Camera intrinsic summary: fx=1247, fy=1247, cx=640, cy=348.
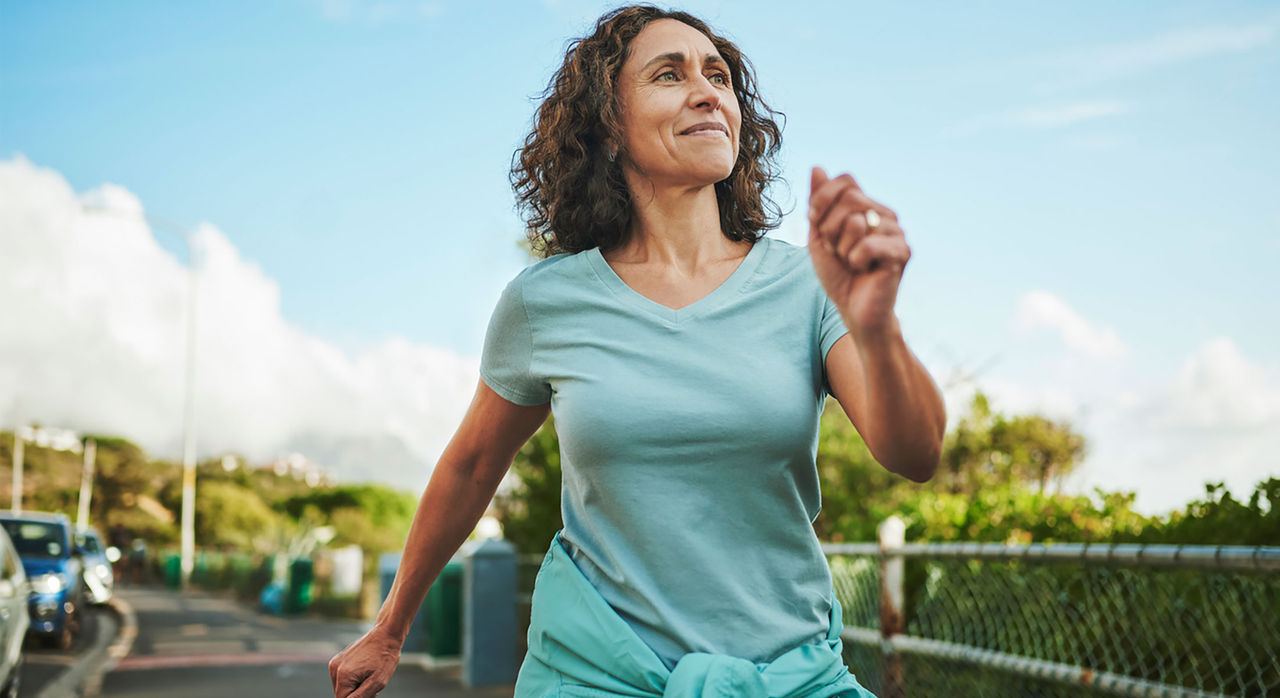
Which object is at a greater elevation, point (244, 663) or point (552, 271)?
point (552, 271)

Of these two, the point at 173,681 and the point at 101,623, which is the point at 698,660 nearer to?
the point at 173,681

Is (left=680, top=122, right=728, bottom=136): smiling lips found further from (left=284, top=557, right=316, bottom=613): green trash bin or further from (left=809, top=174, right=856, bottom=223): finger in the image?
(left=284, top=557, right=316, bottom=613): green trash bin

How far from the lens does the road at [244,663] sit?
10703mm

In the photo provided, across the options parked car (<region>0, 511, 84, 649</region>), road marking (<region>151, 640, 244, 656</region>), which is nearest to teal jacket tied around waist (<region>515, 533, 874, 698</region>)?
parked car (<region>0, 511, 84, 649</region>)

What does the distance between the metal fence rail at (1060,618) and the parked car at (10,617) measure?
549 cm

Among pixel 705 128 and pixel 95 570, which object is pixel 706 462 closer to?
pixel 705 128

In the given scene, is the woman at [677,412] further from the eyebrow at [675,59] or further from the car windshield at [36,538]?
the car windshield at [36,538]

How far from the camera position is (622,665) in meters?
1.70

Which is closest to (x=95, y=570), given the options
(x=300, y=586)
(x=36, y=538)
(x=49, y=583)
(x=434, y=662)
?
(x=300, y=586)

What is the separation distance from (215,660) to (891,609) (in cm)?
995

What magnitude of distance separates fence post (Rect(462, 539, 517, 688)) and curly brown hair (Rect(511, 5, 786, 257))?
28.0 ft

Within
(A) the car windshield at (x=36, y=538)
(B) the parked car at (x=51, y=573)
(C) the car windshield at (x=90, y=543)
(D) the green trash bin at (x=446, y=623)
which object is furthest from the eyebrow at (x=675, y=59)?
(C) the car windshield at (x=90, y=543)

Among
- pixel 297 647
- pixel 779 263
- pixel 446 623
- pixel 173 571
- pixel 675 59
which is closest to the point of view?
pixel 779 263

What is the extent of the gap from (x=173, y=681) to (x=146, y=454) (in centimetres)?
7511
